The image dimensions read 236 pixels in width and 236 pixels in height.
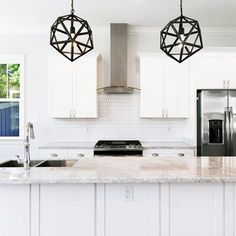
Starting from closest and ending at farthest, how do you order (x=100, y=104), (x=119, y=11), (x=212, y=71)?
(x=119, y=11) → (x=212, y=71) → (x=100, y=104)

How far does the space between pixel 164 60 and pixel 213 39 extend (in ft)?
3.67

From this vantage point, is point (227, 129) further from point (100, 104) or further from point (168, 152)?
point (100, 104)

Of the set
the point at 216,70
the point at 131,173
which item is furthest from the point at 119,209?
the point at 216,70

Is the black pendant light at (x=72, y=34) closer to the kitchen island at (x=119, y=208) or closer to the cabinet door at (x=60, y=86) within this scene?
the kitchen island at (x=119, y=208)

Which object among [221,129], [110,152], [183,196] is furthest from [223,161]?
[110,152]

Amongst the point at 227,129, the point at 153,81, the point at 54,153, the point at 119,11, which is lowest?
the point at 54,153

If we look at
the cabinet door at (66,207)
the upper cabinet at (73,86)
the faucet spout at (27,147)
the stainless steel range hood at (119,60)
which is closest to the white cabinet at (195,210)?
the cabinet door at (66,207)

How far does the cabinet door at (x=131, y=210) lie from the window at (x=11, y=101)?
3224 mm

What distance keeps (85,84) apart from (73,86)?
19 cm

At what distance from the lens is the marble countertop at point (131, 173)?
1903 mm

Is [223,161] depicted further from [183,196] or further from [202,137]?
[202,137]

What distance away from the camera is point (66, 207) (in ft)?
6.67

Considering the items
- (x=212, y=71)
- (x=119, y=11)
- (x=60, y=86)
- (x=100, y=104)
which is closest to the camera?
(x=119, y=11)

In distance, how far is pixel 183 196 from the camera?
6.72ft
